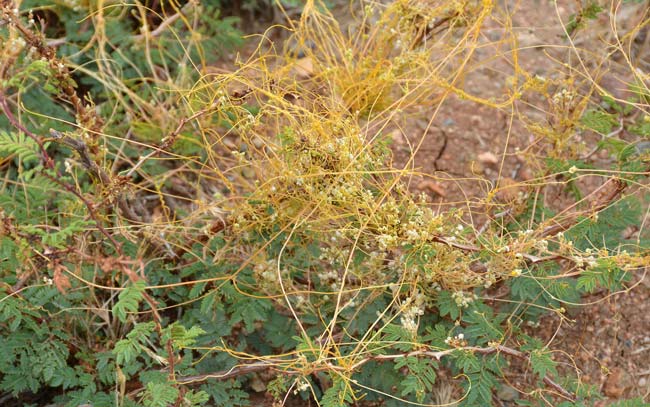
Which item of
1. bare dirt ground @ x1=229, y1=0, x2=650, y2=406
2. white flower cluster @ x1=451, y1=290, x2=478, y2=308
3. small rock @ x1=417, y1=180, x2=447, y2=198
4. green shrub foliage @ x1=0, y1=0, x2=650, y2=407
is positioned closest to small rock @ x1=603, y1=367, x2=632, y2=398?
bare dirt ground @ x1=229, y1=0, x2=650, y2=406

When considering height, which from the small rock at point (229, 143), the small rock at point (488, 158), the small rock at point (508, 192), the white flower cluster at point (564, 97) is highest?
the white flower cluster at point (564, 97)

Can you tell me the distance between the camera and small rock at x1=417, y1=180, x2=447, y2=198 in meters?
3.02

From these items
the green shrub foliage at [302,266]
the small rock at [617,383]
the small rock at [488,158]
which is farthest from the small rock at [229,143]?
the small rock at [617,383]

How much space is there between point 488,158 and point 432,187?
30 centimetres

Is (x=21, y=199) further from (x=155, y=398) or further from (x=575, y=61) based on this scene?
(x=575, y=61)

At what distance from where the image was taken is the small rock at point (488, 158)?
3164mm

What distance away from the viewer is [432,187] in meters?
3.03

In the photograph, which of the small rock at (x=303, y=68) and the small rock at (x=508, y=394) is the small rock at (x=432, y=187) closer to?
the small rock at (x=303, y=68)

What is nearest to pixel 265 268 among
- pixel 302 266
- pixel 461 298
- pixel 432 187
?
pixel 302 266

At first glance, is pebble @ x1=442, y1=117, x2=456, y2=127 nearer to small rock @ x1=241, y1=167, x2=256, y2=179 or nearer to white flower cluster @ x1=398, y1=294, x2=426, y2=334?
small rock @ x1=241, y1=167, x2=256, y2=179

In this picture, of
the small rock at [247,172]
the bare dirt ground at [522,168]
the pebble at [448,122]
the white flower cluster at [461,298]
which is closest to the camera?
the white flower cluster at [461,298]

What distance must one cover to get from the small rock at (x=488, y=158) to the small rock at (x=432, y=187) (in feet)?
0.83

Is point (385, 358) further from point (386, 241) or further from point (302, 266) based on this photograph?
point (302, 266)

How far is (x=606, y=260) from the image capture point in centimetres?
216
